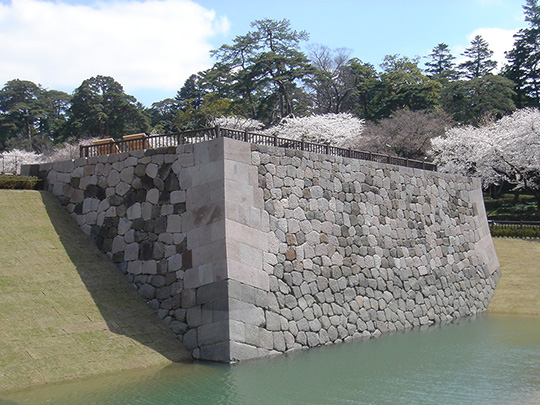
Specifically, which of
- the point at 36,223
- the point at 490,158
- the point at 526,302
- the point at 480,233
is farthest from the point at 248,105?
the point at 36,223

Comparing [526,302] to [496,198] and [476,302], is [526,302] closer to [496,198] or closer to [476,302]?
[476,302]

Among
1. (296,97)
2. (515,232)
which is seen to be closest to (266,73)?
(296,97)

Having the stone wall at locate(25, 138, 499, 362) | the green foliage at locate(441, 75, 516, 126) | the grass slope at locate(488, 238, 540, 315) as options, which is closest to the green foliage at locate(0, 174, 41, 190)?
the stone wall at locate(25, 138, 499, 362)

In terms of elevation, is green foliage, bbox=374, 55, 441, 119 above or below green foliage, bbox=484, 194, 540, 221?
above

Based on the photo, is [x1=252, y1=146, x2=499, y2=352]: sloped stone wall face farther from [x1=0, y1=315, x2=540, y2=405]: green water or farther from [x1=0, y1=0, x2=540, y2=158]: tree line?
[x1=0, y1=0, x2=540, y2=158]: tree line

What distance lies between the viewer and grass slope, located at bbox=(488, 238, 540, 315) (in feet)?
69.3

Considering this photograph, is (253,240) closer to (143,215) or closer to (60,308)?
(143,215)

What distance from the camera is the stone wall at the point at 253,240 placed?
13281 mm

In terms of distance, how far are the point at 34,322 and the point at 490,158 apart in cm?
2899

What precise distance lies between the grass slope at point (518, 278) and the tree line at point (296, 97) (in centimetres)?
1323

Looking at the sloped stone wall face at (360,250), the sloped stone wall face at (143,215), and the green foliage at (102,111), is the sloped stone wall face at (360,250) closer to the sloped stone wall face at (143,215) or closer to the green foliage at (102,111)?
the sloped stone wall face at (143,215)

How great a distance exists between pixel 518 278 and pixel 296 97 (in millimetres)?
27783

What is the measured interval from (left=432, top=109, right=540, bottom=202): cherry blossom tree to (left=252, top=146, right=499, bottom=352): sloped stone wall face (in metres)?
12.6

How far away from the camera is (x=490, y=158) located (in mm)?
35094
